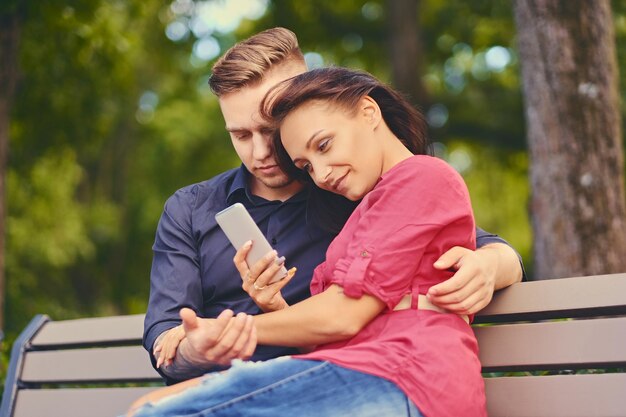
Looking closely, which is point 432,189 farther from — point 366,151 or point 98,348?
point 98,348

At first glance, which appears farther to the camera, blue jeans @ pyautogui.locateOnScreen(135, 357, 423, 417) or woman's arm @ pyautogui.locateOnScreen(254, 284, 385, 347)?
woman's arm @ pyautogui.locateOnScreen(254, 284, 385, 347)

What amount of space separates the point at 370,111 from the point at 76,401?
2.23 metres

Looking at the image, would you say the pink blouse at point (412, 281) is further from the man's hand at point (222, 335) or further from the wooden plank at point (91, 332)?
the wooden plank at point (91, 332)

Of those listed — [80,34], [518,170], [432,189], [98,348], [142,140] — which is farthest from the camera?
[142,140]

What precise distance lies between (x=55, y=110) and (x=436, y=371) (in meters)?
9.53

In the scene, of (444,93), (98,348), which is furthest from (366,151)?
(444,93)

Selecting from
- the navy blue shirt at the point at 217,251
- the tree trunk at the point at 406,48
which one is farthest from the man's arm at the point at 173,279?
the tree trunk at the point at 406,48

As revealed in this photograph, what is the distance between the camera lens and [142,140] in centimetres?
2366

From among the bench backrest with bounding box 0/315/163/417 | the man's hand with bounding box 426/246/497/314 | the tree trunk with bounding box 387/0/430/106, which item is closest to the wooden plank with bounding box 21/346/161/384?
the bench backrest with bounding box 0/315/163/417

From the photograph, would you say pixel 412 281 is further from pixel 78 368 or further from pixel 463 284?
pixel 78 368

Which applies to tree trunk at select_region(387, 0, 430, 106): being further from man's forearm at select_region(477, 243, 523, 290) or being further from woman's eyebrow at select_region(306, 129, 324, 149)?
woman's eyebrow at select_region(306, 129, 324, 149)

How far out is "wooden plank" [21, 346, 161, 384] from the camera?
4.19 m

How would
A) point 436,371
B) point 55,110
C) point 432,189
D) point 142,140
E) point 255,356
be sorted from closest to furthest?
point 436,371 → point 432,189 → point 255,356 → point 55,110 → point 142,140

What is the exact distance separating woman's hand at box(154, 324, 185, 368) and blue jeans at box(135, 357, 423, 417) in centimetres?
61
